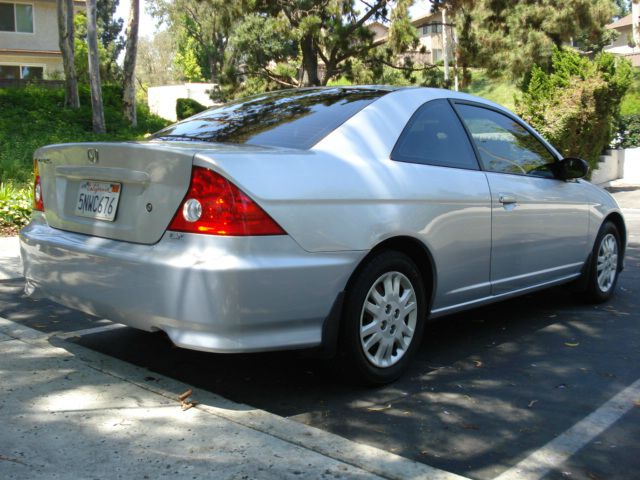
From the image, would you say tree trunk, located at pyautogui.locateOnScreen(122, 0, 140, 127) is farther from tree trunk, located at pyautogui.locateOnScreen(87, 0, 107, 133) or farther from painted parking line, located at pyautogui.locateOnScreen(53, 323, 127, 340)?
painted parking line, located at pyautogui.locateOnScreen(53, 323, 127, 340)

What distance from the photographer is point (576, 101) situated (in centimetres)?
1788

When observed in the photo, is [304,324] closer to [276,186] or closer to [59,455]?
[276,186]

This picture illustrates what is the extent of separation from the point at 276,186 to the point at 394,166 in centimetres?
89

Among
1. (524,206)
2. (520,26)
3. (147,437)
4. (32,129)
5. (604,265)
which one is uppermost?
(520,26)

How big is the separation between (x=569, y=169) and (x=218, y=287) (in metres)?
3.22

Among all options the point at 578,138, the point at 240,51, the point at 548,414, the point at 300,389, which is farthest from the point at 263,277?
the point at 240,51

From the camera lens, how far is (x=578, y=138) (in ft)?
61.1

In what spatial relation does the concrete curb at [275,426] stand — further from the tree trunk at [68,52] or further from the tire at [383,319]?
the tree trunk at [68,52]

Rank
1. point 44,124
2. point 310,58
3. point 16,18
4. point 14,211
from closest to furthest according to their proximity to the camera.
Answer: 1. point 14,211
2. point 44,124
3. point 310,58
4. point 16,18

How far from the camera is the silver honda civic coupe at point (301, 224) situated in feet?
11.4

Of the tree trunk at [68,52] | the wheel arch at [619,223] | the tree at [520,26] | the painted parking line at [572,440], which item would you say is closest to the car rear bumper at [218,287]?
the painted parking line at [572,440]

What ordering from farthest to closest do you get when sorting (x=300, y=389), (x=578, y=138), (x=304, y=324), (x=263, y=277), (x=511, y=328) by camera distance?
(x=578, y=138) < (x=511, y=328) < (x=300, y=389) < (x=304, y=324) < (x=263, y=277)

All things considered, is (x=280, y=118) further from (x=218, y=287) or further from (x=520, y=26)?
(x=520, y=26)

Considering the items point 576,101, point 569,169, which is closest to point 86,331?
point 569,169
